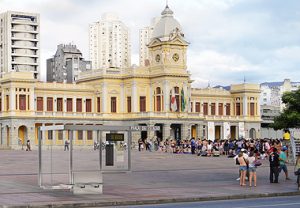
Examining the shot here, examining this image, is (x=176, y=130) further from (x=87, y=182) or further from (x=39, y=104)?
(x=87, y=182)

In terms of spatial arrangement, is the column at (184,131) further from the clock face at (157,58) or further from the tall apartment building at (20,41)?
the tall apartment building at (20,41)

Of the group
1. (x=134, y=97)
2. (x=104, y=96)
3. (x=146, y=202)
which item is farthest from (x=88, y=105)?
(x=146, y=202)

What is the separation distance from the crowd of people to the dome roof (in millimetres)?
21400

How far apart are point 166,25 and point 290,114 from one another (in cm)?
4909

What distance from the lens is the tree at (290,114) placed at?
4522 centimetres

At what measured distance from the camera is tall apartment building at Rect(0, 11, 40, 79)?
133m

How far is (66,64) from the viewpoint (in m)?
150

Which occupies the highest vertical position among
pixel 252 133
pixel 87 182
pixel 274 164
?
pixel 252 133

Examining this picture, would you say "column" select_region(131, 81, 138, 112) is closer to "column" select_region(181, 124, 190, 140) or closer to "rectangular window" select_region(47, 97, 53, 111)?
"column" select_region(181, 124, 190, 140)

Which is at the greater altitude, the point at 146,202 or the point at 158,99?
the point at 158,99

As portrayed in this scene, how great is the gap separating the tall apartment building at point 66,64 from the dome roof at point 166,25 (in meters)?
53.3

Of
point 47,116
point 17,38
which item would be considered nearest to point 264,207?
point 47,116

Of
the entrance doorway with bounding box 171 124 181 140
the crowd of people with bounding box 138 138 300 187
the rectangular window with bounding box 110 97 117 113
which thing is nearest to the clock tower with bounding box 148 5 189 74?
the rectangular window with bounding box 110 97 117 113

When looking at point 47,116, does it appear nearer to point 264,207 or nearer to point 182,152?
point 182,152
